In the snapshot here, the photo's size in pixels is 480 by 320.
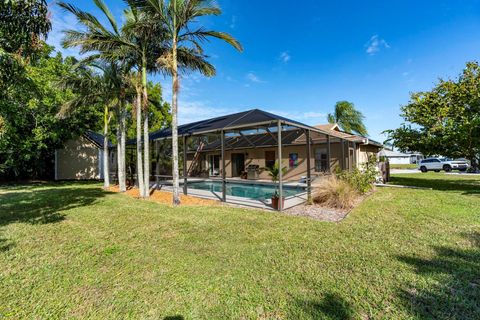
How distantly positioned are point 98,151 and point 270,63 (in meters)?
16.4

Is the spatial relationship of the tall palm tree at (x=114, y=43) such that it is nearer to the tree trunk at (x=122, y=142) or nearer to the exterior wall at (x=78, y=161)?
the tree trunk at (x=122, y=142)

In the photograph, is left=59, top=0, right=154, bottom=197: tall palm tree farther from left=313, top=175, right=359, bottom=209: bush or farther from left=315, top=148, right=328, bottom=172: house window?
left=315, top=148, right=328, bottom=172: house window

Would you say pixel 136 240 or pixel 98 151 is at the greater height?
pixel 98 151

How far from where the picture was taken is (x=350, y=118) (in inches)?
1061

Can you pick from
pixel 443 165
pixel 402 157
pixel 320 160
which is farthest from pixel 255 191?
pixel 402 157

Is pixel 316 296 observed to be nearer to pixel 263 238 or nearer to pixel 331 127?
pixel 263 238

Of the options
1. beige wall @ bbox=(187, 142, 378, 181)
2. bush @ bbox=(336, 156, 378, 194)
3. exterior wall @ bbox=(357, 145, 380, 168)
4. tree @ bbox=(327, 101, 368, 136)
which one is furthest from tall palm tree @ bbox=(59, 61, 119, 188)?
tree @ bbox=(327, 101, 368, 136)

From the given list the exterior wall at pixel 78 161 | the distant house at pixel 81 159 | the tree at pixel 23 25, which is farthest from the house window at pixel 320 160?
the exterior wall at pixel 78 161

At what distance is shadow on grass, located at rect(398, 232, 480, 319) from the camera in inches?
91.2

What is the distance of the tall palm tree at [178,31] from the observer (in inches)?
280

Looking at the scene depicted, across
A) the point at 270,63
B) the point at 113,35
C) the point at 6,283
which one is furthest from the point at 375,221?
the point at 270,63

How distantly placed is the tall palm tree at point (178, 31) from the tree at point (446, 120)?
421 inches

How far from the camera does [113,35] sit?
325 inches

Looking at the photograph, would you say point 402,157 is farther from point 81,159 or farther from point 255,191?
point 81,159
